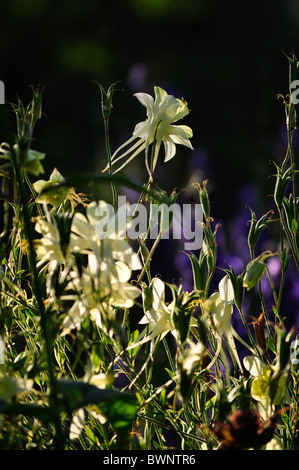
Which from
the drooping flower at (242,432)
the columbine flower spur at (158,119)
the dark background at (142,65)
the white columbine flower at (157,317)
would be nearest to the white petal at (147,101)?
the columbine flower spur at (158,119)

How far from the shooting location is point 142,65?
2.73m

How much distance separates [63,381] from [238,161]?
95.0 inches

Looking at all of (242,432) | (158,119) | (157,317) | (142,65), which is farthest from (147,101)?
(142,65)

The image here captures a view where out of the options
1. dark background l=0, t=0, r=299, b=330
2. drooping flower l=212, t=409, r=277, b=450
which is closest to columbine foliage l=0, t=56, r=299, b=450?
drooping flower l=212, t=409, r=277, b=450

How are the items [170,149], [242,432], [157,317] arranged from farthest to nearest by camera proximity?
[170,149] → [157,317] → [242,432]

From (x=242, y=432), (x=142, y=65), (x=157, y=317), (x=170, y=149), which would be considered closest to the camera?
(x=242, y=432)

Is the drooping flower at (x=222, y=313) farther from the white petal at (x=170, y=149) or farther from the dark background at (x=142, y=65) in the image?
the dark background at (x=142, y=65)

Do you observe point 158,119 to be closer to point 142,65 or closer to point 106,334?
point 106,334

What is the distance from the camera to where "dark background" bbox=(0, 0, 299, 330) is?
263cm

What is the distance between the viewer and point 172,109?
0.51 m

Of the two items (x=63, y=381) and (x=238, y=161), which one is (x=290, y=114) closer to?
(x=63, y=381)

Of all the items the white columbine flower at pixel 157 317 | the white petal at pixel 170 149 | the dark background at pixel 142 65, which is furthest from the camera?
the dark background at pixel 142 65

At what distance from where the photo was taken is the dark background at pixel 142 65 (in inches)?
104
